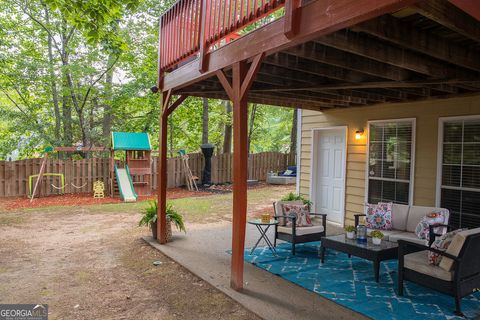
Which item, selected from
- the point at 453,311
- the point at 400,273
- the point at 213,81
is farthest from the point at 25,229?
the point at 453,311

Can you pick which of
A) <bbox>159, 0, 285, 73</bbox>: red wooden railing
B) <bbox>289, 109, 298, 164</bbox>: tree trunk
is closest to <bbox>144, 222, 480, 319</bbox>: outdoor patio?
<bbox>159, 0, 285, 73</bbox>: red wooden railing

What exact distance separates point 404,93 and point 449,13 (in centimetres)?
345

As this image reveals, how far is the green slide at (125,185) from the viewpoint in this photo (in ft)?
35.4

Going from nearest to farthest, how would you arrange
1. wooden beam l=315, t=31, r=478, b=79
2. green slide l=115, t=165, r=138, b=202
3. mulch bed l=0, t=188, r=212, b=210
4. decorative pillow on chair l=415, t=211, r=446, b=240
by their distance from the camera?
1. wooden beam l=315, t=31, r=478, b=79
2. decorative pillow on chair l=415, t=211, r=446, b=240
3. mulch bed l=0, t=188, r=212, b=210
4. green slide l=115, t=165, r=138, b=202

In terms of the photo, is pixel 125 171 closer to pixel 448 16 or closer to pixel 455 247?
pixel 455 247

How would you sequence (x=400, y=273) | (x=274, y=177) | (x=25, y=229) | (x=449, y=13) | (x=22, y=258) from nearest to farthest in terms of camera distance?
(x=449, y=13) < (x=400, y=273) < (x=22, y=258) < (x=25, y=229) < (x=274, y=177)

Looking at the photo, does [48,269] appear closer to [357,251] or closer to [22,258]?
[22,258]

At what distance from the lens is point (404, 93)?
5723mm

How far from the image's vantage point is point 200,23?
4418 millimetres

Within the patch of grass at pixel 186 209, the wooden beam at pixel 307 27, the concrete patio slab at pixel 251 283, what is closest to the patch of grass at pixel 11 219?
the patch of grass at pixel 186 209

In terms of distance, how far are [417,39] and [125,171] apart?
34.2 ft
